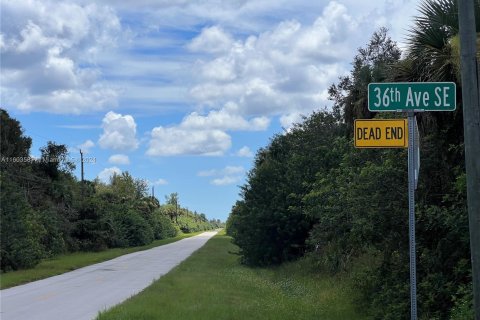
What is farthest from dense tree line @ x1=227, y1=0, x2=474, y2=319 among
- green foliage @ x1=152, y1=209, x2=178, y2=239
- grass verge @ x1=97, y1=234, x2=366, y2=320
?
green foliage @ x1=152, y1=209, x2=178, y2=239

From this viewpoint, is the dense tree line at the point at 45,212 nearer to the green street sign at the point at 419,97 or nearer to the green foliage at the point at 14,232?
the green foliage at the point at 14,232

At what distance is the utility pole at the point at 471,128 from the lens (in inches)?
219

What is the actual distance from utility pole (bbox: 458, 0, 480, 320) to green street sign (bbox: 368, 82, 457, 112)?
1.79 ft

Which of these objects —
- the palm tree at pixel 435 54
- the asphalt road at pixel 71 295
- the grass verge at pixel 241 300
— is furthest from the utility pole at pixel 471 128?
the asphalt road at pixel 71 295

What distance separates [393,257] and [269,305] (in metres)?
3.38

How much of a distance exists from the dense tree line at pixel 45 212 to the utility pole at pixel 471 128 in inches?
1043

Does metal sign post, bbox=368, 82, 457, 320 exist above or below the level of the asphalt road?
above

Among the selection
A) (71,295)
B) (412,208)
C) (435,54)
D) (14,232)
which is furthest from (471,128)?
(14,232)

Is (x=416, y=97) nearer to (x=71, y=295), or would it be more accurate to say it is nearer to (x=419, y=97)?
(x=419, y=97)

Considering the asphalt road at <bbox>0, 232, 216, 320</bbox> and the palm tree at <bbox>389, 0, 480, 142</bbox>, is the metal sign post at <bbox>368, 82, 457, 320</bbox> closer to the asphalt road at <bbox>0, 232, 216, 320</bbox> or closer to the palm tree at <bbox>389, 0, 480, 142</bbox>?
the palm tree at <bbox>389, 0, 480, 142</bbox>

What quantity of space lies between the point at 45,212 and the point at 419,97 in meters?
38.1

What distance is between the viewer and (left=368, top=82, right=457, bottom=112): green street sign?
6.41 metres

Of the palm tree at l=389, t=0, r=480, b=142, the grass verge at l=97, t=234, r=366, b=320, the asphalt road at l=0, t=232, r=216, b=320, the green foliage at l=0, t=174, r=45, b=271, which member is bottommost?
the asphalt road at l=0, t=232, r=216, b=320

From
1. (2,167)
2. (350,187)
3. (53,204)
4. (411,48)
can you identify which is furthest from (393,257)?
(53,204)
